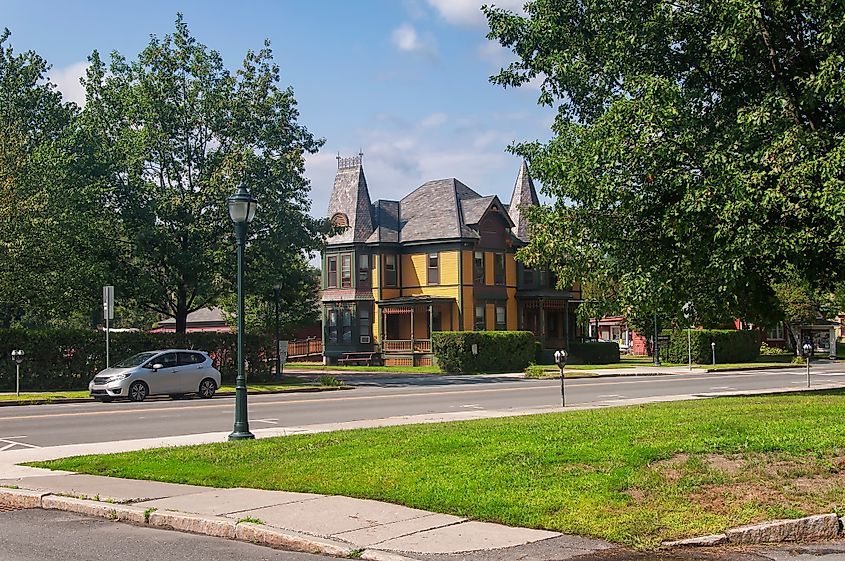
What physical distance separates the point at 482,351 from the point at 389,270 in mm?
11467

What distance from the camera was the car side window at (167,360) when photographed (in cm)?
2869

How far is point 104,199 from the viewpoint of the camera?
122 ft

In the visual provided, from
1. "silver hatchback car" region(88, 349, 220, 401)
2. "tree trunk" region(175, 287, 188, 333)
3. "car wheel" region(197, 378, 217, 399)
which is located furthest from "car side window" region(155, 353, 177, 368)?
"tree trunk" region(175, 287, 188, 333)

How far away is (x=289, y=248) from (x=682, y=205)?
22.2m

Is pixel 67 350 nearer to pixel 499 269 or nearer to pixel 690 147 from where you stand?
pixel 690 147

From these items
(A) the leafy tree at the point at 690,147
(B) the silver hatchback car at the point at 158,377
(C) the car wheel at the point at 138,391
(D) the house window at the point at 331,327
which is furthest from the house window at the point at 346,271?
(A) the leafy tree at the point at 690,147

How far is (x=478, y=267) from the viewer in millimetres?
57250

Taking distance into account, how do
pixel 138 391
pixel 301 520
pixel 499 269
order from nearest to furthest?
pixel 301 520 → pixel 138 391 → pixel 499 269

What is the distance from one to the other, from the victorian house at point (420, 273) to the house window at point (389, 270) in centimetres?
6

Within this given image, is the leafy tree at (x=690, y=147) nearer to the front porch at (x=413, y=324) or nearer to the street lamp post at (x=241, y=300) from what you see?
the street lamp post at (x=241, y=300)

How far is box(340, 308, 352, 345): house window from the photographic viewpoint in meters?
59.0

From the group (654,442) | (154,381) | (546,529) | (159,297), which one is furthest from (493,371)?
(546,529)

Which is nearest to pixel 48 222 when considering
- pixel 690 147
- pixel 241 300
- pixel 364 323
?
pixel 241 300

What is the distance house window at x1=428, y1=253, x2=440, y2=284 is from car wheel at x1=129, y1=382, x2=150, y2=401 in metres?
30.7
